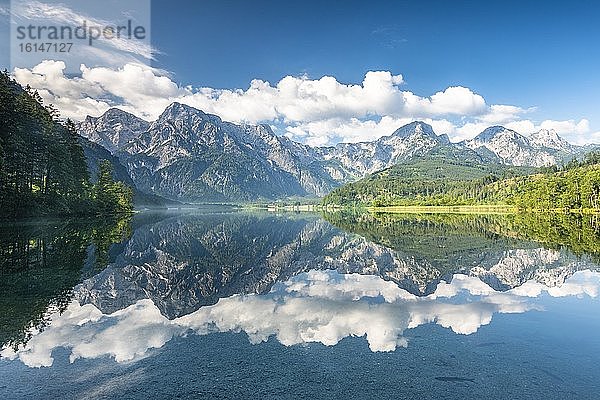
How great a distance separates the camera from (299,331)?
1523 cm

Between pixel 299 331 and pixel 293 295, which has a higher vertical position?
pixel 299 331

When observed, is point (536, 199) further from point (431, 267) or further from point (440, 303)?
point (440, 303)

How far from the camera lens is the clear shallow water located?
10297 millimetres

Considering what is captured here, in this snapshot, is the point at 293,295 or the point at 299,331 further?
the point at 293,295

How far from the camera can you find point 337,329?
613 inches

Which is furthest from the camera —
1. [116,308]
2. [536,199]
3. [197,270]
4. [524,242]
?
[536,199]

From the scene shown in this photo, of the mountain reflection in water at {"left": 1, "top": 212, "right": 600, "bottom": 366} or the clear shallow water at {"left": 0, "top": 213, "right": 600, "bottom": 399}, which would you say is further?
the mountain reflection in water at {"left": 1, "top": 212, "right": 600, "bottom": 366}

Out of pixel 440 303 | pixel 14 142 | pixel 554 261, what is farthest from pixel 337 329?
pixel 14 142

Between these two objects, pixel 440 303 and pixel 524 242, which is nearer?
pixel 440 303

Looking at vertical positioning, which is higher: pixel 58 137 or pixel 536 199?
pixel 58 137

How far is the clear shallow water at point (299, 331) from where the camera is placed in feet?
33.8

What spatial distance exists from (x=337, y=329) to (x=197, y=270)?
1628cm

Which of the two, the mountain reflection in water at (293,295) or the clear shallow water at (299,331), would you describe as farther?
the mountain reflection in water at (293,295)

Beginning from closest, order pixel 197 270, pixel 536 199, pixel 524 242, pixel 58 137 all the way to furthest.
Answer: pixel 197 270
pixel 524 242
pixel 58 137
pixel 536 199
